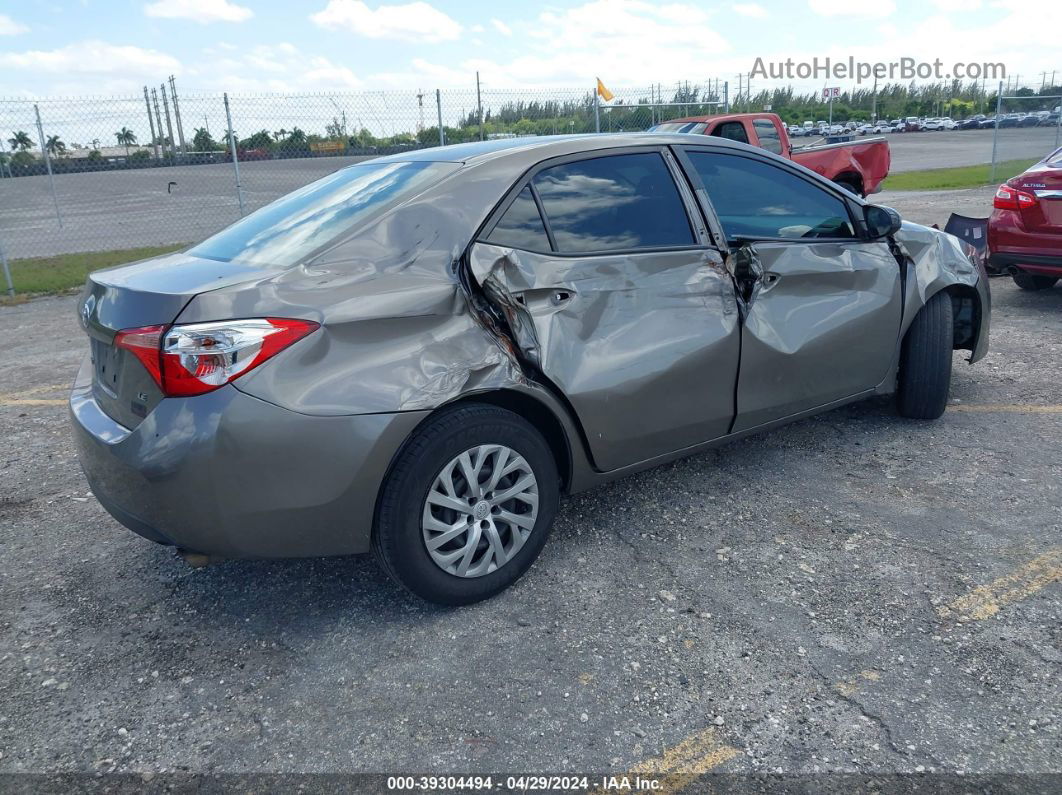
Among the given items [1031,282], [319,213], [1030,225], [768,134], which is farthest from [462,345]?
[768,134]

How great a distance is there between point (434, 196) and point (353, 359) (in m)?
0.76

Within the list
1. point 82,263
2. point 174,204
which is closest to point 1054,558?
point 82,263

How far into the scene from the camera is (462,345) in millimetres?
2955

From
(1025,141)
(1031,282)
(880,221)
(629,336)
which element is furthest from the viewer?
(1025,141)

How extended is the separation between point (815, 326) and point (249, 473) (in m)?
2.59

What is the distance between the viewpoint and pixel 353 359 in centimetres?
274

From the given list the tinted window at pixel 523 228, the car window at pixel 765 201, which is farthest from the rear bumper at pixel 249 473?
the car window at pixel 765 201

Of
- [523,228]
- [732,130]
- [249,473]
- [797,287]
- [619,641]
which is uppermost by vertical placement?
[732,130]

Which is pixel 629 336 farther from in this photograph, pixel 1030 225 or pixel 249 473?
pixel 1030 225

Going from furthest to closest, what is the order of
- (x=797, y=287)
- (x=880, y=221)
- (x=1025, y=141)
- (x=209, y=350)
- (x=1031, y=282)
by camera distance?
(x=1025, y=141) < (x=1031, y=282) < (x=880, y=221) < (x=797, y=287) < (x=209, y=350)

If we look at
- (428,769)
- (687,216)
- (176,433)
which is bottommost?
(428,769)

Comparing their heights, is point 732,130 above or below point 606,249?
above

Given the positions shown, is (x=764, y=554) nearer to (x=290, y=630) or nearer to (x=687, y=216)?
(x=687, y=216)

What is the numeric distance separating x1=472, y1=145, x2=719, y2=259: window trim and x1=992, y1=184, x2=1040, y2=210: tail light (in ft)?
15.3
